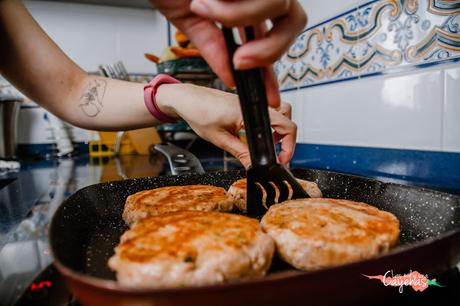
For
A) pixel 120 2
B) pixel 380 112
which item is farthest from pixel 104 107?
pixel 120 2

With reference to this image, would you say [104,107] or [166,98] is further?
[104,107]

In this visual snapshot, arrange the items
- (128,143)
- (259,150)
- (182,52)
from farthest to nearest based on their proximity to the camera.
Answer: (128,143)
(182,52)
(259,150)

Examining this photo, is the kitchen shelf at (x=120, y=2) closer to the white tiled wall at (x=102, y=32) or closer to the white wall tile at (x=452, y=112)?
the white tiled wall at (x=102, y=32)

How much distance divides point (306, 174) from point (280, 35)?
0.63 meters

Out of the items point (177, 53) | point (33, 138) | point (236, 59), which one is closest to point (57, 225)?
point (236, 59)

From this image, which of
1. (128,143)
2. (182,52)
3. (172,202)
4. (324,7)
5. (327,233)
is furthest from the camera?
(128,143)

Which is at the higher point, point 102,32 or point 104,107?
point 102,32

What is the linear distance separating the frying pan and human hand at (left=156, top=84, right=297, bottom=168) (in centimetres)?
19

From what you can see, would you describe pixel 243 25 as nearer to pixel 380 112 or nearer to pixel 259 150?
pixel 259 150

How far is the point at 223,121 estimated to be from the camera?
884mm

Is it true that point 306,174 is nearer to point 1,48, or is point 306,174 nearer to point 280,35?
point 280,35

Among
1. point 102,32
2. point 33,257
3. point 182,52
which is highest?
point 102,32

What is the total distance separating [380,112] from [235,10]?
107 centimetres

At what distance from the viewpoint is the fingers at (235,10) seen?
43 cm
